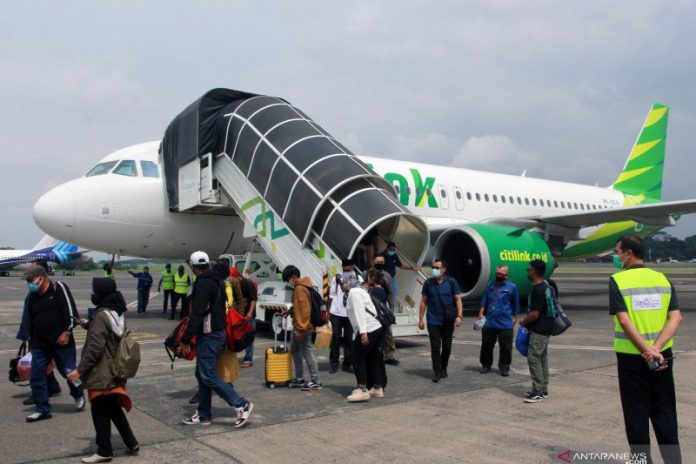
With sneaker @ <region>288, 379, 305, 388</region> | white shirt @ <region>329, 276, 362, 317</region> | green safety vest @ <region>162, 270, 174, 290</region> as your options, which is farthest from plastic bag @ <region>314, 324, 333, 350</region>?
green safety vest @ <region>162, 270, 174, 290</region>

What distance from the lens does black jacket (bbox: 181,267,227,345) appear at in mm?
4961

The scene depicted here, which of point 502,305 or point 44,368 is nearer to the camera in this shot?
point 44,368

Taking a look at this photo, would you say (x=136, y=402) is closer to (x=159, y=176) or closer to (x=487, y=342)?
(x=487, y=342)

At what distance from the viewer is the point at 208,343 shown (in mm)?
5082

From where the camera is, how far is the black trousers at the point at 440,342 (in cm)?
684

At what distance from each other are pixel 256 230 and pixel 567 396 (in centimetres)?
619

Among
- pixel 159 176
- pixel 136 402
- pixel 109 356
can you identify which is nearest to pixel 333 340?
pixel 136 402

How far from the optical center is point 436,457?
4.19 meters

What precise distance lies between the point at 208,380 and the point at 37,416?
1613 millimetres

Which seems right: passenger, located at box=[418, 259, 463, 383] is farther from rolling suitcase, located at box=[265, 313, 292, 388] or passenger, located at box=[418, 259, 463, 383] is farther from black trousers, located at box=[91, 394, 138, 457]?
black trousers, located at box=[91, 394, 138, 457]

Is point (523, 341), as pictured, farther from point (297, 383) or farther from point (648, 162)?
point (648, 162)

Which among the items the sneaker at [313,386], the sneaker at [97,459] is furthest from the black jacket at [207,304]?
the sneaker at [313,386]

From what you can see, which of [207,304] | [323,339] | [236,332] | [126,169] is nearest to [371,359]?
[323,339]

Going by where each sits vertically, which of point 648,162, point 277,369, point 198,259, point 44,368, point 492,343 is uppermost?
point 648,162
